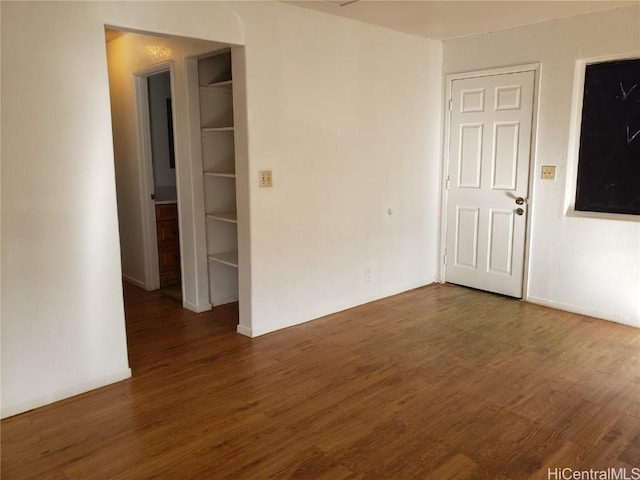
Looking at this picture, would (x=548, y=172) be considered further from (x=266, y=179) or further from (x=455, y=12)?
(x=266, y=179)

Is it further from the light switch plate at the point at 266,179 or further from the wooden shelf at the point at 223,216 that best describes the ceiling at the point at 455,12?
the wooden shelf at the point at 223,216

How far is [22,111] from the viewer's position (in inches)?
103

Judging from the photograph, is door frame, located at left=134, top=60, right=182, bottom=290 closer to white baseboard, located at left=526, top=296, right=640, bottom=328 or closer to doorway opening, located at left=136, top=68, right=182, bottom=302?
doorway opening, located at left=136, top=68, right=182, bottom=302

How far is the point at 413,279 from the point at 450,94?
1843mm

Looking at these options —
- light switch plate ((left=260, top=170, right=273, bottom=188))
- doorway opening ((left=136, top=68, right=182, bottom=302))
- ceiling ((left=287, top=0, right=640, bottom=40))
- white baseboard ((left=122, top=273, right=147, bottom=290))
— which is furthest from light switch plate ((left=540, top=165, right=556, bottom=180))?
white baseboard ((left=122, top=273, right=147, bottom=290))

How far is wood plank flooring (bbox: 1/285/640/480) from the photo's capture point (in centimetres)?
235

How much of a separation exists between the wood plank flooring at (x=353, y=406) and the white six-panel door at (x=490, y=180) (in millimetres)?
799

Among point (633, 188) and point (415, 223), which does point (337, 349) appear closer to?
point (415, 223)

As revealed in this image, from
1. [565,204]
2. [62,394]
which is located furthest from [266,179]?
[565,204]

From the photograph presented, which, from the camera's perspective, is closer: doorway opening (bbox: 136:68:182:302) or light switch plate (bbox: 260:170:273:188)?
light switch plate (bbox: 260:170:273:188)

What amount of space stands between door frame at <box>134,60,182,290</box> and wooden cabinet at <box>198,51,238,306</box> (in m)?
0.57

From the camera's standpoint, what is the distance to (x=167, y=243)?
5195 millimetres

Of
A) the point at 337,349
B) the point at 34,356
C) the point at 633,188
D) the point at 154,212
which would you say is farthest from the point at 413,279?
the point at 34,356

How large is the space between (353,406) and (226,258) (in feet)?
6.28
